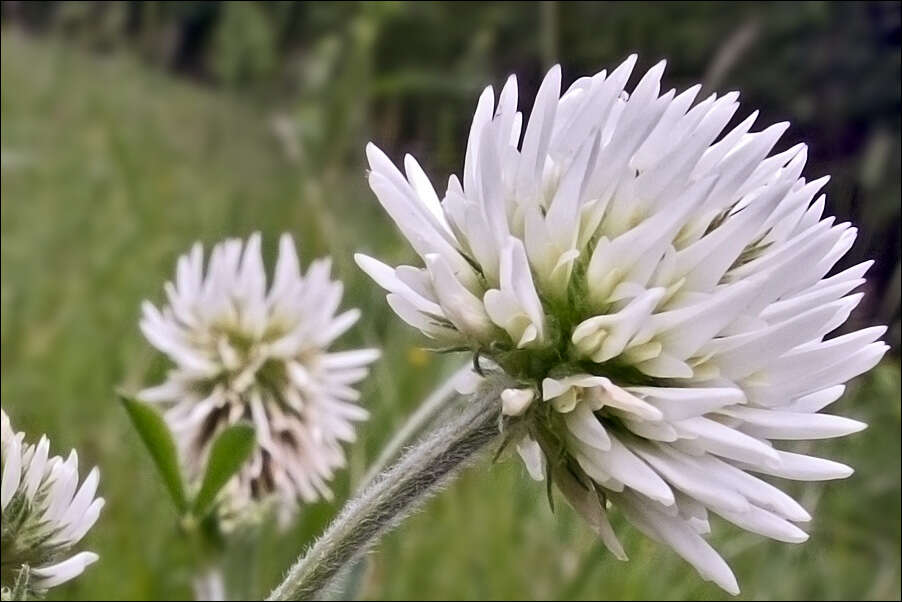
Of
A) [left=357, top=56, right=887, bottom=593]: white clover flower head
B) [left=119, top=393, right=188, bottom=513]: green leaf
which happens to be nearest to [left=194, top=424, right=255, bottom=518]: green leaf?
[left=119, top=393, right=188, bottom=513]: green leaf

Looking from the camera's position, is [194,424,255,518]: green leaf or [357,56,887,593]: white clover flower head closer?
[357,56,887,593]: white clover flower head

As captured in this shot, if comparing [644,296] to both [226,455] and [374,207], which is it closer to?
[226,455]

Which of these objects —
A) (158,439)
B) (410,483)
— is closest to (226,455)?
(158,439)

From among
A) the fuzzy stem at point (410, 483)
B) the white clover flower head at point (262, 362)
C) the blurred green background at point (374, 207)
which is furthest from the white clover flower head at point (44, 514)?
the white clover flower head at point (262, 362)

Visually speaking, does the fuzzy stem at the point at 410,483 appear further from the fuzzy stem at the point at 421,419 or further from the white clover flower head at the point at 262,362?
the white clover flower head at the point at 262,362

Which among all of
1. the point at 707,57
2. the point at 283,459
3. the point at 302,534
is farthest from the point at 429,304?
the point at 707,57

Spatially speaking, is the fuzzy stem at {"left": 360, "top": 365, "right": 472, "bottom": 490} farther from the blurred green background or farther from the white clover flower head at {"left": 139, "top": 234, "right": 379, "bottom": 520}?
the white clover flower head at {"left": 139, "top": 234, "right": 379, "bottom": 520}
